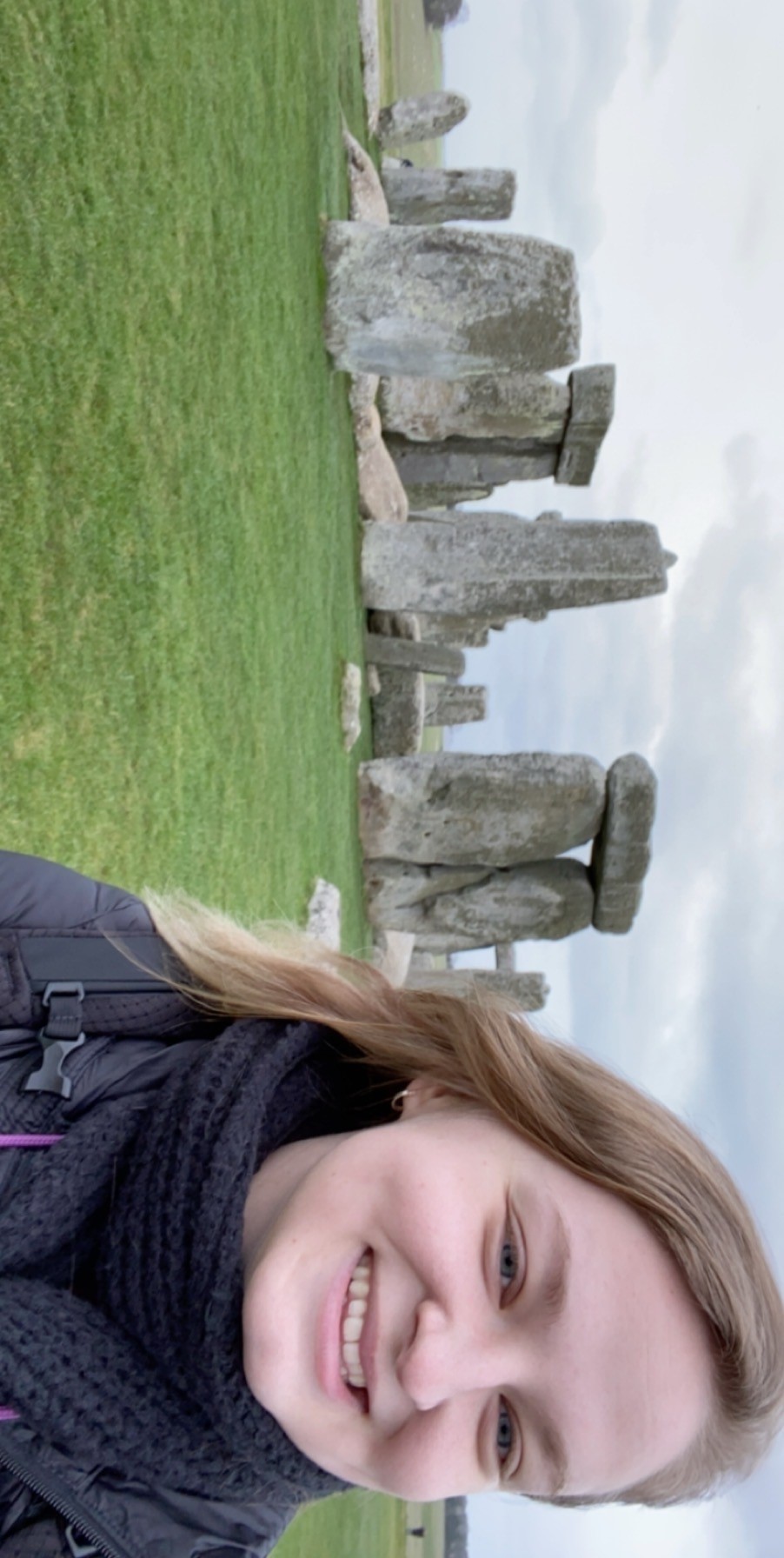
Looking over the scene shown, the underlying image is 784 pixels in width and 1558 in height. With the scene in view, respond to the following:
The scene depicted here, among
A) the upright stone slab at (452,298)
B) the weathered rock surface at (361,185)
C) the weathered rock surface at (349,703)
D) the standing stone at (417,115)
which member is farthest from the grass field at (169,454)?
the standing stone at (417,115)

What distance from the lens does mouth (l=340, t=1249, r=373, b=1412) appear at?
197 centimetres

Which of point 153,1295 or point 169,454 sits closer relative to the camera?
point 153,1295

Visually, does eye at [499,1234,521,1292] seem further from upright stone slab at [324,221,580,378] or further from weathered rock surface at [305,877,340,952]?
upright stone slab at [324,221,580,378]

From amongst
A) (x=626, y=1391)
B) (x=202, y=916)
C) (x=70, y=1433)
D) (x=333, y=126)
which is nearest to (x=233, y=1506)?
(x=70, y=1433)

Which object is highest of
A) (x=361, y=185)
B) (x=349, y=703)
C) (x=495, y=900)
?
(x=361, y=185)

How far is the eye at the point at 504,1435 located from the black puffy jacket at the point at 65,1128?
0.51 meters

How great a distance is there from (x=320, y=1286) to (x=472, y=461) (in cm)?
1118

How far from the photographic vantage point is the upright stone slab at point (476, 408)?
10.7 metres

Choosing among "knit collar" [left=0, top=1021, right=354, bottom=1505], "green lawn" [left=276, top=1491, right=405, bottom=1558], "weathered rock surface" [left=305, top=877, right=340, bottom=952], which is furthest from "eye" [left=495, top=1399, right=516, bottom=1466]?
"weathered rock surface" [left=305, top=877, right=340, bottom=952]

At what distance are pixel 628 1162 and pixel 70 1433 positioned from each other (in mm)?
1140

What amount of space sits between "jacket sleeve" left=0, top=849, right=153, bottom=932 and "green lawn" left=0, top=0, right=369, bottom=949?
1.42 metres

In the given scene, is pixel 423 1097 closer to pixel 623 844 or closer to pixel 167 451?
pixel 167 451

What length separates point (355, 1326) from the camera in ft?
6.48

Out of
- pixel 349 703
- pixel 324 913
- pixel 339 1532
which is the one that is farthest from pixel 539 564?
pixel 339 1532
